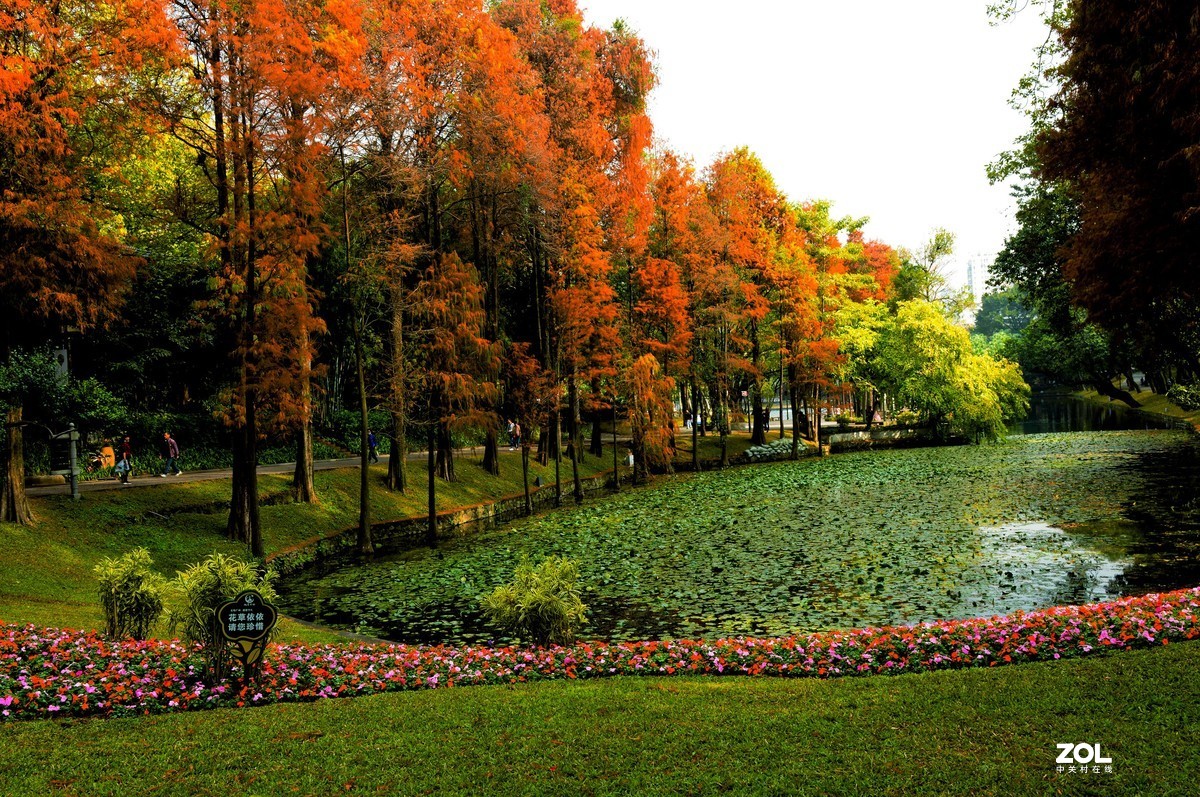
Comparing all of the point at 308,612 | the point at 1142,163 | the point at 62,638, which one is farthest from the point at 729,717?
the point at 1142,163

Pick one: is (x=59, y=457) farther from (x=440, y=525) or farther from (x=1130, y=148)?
(x=1130, y=148)

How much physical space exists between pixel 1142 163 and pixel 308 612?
19.1 m

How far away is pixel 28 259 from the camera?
1709 cm

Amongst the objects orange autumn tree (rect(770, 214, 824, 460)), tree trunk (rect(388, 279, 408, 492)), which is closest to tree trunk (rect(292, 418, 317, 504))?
tree trunk (rect(388, 279, 408, 492))

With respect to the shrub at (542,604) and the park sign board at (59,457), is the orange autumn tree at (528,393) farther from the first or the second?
the shrub at (542,604)

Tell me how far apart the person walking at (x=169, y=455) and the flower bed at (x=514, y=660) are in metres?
17.1

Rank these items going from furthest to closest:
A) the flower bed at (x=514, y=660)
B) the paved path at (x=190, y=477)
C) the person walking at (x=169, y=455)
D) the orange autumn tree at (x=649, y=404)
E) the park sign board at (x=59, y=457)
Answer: the orange autumn tree at (x=649, y=404), the person walking at (x=169, y=455), the park sign board at (x=59, y=457), the paved path at (x=190, y=477), the flower bed at (x=514, y=660)

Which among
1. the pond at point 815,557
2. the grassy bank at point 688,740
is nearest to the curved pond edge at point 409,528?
the pond at point 815,557

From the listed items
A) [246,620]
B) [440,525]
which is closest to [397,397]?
[440,525]

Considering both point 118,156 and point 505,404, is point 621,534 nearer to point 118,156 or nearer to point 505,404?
point 505,404

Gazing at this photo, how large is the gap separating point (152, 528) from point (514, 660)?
48.2 feet

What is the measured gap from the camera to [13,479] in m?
18.0

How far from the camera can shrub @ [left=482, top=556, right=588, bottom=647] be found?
1134 cm

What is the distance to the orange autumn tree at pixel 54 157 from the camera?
16750mm
